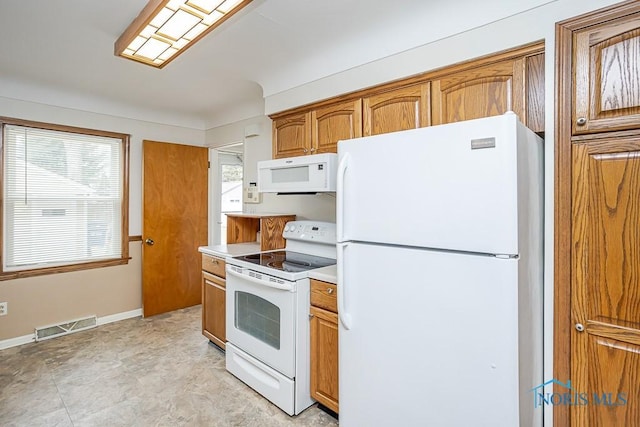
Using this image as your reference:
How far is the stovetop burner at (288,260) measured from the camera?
2.23m

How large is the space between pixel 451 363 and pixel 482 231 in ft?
1.73

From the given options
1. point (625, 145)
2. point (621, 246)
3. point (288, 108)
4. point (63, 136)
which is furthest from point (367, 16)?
point (63, 136)

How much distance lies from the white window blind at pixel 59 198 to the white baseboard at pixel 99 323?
644 mm

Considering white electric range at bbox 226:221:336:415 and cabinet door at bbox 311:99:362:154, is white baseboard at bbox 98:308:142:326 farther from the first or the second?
cabinet door at bbox 311:99:362:154

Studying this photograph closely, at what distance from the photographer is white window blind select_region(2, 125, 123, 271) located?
3.07m

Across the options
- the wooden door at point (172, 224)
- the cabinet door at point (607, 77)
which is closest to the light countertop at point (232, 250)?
the wooden door at point (172, 224)

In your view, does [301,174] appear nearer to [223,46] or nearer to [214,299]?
[223,46]

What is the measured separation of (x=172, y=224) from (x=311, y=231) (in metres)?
2.13

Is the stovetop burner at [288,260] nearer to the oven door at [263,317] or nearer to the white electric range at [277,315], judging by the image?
the white electric range at [277,315]

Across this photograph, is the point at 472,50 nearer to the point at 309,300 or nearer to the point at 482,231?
the point at 482,231

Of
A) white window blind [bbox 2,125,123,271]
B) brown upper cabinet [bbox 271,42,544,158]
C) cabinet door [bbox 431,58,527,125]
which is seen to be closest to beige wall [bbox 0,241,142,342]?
white window blind [bbox 2,125,123,271]

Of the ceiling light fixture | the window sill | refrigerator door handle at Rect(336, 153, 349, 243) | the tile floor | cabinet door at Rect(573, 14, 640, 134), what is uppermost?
the ceiling light fixture

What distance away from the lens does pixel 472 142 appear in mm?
1231

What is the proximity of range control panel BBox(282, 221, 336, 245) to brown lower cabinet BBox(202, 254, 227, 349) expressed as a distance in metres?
0.61
